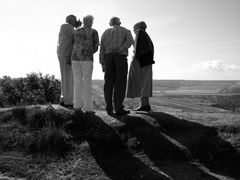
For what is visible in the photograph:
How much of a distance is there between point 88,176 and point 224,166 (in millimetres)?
2564

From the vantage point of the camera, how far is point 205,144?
6398mm

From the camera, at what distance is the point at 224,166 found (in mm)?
5906

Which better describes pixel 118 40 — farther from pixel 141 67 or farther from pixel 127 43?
pixel 141 67

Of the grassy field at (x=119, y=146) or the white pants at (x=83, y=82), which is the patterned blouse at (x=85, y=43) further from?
the grassy field at (x=119, y=146)

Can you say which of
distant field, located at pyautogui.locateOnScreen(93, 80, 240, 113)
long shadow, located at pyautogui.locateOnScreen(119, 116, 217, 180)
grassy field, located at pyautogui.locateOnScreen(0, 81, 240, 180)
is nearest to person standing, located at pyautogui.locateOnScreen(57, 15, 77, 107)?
grassy field, located at pyautogui.locateOnScreen(0, 81, 240, 180)

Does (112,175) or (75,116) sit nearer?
(112,175)

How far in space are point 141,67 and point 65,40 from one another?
213 centimetres

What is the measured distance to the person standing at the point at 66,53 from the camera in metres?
8.22

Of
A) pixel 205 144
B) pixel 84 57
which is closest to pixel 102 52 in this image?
pixel 84 57

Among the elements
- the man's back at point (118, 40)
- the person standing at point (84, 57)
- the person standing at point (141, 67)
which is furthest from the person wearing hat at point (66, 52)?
the person standing at point (141, 67)

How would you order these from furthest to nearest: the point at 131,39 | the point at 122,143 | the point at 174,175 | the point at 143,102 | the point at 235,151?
1. the point at 143,102
2. the point at 131,39
3. the point at 122,143
4. the point at 235,151
5. the point at 174,175

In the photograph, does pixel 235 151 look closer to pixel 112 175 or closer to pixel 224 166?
pixel 224 166

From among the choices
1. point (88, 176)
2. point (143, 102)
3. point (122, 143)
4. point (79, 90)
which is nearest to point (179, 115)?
point (143, 102)

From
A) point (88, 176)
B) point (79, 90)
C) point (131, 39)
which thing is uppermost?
point (131, 39)
